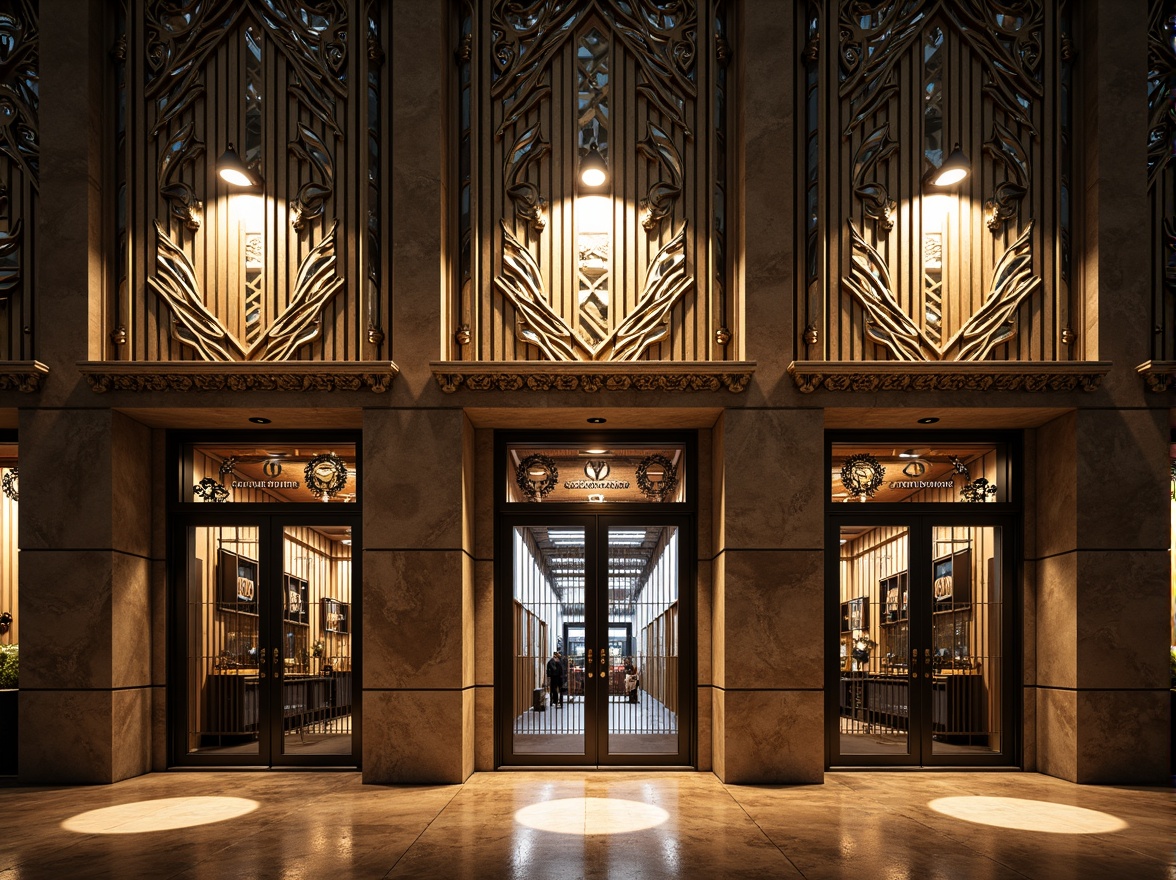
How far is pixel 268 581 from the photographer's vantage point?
10422 mm

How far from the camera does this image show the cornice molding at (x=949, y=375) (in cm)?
945

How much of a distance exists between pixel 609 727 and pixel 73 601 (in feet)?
18.4

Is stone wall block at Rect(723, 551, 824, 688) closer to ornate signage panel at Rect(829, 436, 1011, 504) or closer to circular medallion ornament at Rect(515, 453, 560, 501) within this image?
ornate signage panel at Rect(829, 436, 1011, 504)

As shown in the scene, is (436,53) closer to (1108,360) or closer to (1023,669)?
(1108,360)

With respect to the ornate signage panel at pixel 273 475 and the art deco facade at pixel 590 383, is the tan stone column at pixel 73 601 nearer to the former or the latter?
the art deco facade at pixel 590 383

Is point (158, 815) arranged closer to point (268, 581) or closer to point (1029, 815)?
point (268, 581)

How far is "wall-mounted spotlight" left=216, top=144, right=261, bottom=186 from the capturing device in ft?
31.3

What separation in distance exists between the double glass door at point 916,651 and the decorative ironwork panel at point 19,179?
8.78 metres

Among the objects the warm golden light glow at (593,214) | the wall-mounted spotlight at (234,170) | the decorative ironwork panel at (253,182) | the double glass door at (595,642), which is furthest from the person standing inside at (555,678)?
the wall-mounted spotlight at (234,170)

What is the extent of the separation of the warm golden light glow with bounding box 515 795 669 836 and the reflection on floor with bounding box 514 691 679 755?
1608mm

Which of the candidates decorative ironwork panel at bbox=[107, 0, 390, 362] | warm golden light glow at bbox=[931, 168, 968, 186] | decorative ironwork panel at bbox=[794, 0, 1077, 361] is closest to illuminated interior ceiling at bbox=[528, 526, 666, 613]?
decorative ironwork panel at bbox=[794, 0, 1077, 361]

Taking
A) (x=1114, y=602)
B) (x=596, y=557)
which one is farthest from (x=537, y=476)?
(x=1114, y=602)

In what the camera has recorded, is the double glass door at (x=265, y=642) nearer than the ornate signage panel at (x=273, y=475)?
Yes

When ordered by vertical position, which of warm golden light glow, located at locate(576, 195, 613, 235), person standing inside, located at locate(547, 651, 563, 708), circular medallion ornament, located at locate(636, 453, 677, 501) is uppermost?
warm golden light glow, located at locate(576, 195, 613, 235)
